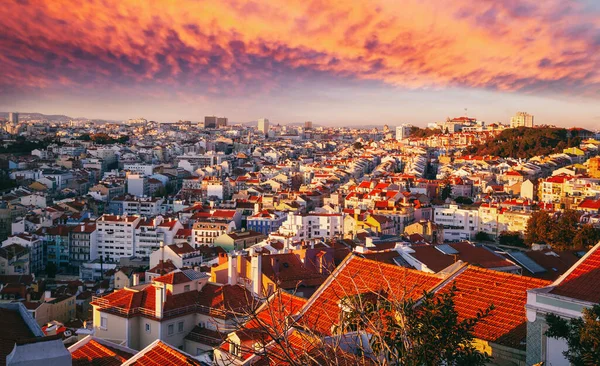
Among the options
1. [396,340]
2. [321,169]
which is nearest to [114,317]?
[396,340]

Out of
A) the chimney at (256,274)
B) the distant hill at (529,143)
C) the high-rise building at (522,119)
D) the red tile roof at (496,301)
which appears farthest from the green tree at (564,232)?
the high-rise building at (522,119)

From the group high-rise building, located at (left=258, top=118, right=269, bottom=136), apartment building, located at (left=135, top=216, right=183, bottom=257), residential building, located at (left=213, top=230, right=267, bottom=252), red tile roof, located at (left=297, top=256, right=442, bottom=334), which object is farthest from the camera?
high-rise building, located at (left=258, top=118, right=269, bottom=136)

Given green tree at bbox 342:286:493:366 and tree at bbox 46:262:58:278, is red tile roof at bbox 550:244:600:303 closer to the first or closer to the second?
green tree at bbox 342:286:493:366

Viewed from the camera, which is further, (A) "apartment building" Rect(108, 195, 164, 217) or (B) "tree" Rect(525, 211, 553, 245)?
(A) "apartment building" Rect(108, 195, 164, 217)

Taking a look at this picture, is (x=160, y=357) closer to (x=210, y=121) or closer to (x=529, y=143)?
(x=529, y=143)

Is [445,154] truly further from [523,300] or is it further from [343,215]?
[523,300]

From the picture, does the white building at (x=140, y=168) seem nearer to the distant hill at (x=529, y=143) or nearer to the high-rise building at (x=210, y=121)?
the distant hill at (x=529, y=143)

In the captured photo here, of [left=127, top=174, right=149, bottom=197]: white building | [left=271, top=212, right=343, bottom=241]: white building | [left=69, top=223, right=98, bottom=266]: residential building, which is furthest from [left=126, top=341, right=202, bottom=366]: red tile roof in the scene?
[left=127, top=174, right=149, bottom=197]: white building
